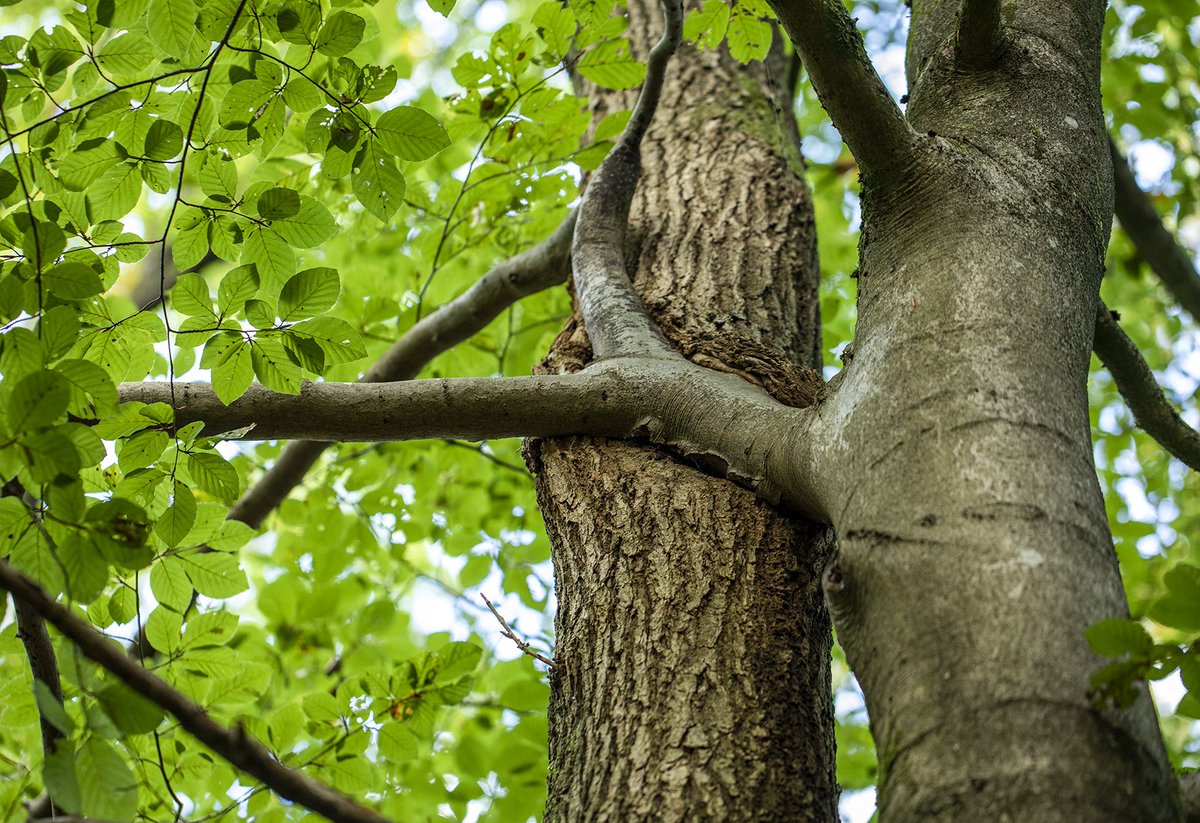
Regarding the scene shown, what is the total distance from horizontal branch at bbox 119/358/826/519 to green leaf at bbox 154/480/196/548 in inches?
6.1

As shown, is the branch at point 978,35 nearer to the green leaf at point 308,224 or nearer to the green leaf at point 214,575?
the green leaf at point 308,224

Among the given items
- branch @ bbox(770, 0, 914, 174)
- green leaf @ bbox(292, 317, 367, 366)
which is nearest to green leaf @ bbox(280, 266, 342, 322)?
green leaf @ bbox(292, 317, 367, 366)

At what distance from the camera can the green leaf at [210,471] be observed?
5.53 feet

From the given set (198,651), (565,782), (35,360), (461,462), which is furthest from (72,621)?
(461,462)

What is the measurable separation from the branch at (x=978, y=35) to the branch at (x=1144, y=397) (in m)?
0.74

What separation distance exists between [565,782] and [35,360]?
3.62 ft

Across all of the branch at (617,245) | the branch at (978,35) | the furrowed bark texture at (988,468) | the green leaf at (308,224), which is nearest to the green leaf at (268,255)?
the green leaf at (308,224)

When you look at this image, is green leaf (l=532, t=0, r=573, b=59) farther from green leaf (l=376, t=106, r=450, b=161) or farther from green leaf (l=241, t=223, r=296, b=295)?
green leaf (l=241, t=223, r=296, b=295)

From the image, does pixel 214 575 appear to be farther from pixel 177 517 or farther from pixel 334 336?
pixel 334 336

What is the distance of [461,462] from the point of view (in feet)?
13.4

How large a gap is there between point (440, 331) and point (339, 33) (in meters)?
1.25

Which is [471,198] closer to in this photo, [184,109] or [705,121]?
[705,121]

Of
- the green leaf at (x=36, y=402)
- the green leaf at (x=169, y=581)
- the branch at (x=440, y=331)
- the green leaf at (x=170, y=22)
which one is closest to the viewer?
the green leaf at (x=36, y=402)

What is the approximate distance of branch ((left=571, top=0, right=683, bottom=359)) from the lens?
2066 millimetres
